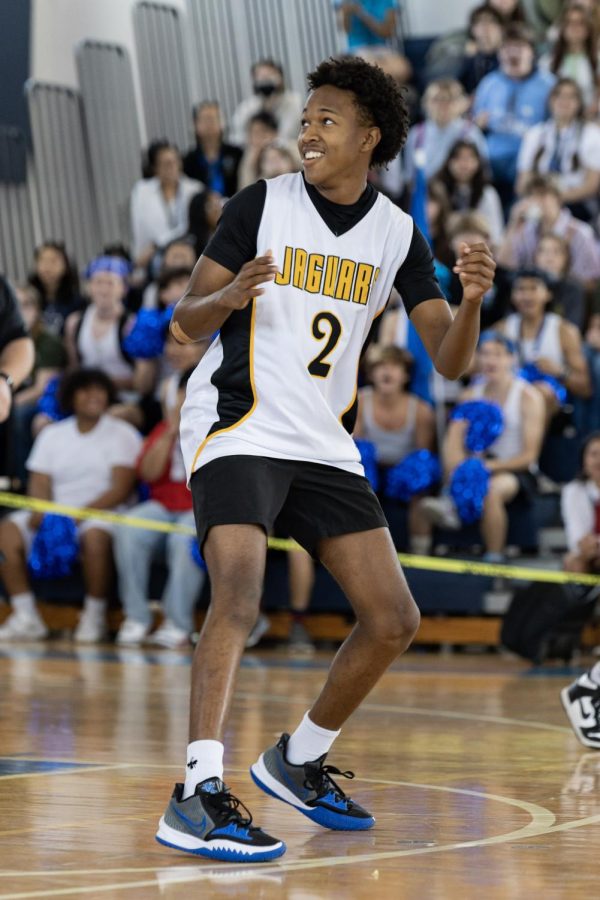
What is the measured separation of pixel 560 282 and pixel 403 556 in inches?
101

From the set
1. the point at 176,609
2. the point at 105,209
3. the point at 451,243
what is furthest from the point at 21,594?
the point at 105,209

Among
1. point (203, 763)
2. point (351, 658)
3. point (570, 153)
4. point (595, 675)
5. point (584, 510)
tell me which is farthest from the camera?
point (570, 153)

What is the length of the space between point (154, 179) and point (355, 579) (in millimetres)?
11320

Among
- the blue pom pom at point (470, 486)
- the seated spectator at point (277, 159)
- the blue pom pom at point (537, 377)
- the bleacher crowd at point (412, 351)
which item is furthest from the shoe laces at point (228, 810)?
the seated spectator at point (277, 159)

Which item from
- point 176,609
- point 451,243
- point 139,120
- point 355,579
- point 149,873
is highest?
point 139,120

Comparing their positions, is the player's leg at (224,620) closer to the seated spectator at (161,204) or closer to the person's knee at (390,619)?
the person's knee at (390,619)

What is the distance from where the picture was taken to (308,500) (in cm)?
488

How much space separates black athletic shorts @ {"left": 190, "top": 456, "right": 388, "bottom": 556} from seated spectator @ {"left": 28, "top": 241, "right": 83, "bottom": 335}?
1012 centimetres

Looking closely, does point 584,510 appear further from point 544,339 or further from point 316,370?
point 316,370

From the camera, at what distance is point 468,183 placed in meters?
14.1

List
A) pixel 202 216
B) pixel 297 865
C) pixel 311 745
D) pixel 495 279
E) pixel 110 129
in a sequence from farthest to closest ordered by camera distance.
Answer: pixel 110 129 < pixel 202 216 < pixel 495 279 < pixel 311 745 < pixel 297 865

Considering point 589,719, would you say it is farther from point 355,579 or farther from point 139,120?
point 139,120

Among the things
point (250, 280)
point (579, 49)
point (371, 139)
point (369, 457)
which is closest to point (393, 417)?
point (369, 457)

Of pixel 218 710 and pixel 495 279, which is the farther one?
pixel 495 279
